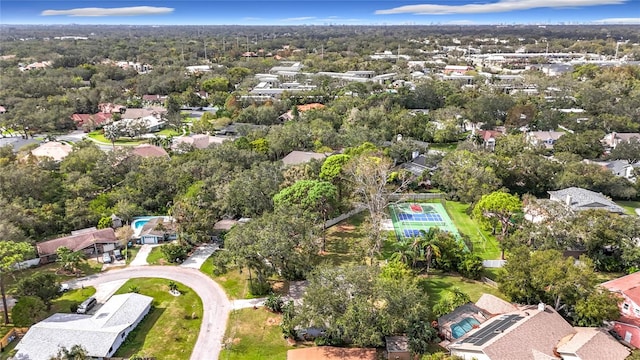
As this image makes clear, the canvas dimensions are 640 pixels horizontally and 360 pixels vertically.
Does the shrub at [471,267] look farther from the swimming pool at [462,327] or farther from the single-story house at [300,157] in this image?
the single-story house at [300,157]

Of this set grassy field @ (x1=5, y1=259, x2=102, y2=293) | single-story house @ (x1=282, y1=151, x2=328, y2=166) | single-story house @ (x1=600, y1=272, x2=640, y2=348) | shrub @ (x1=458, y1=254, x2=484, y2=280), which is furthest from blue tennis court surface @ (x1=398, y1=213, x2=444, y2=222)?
grassy field @ (x1=5, y1=259, x2=102, y2=293)

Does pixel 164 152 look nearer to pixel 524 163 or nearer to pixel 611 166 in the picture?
pixel 524 163

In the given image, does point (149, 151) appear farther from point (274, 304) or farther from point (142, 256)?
point (274, 304)

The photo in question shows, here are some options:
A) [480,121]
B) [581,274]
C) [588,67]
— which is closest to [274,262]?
[581,274]

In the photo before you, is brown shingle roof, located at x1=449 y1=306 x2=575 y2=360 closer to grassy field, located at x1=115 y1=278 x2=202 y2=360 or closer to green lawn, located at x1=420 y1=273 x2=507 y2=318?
green lawn, located at x1=420 y1=273 x2=507 y2=318

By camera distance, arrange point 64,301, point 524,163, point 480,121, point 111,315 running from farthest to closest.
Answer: point 480,121 < point 524,163 < point 64,301 < point 111,315

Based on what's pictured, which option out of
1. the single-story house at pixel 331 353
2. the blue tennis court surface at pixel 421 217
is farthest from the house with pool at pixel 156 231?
the blue tennis court surface at pixel 421 217
